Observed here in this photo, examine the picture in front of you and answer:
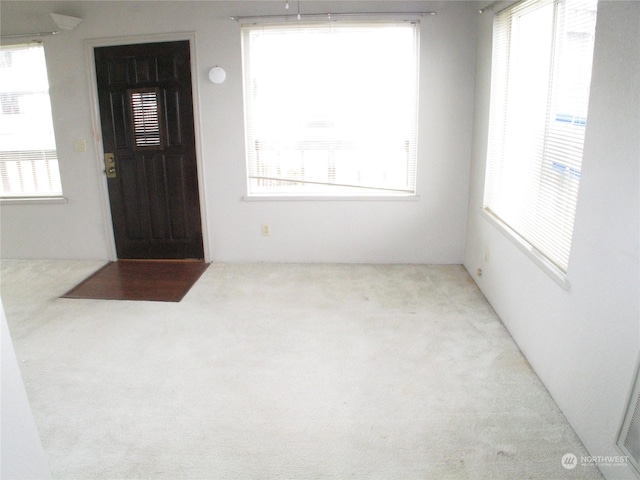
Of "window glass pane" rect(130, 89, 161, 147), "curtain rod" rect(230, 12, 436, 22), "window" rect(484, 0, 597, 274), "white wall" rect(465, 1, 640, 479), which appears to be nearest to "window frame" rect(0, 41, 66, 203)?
"window glass pane" rect(130, 89, 161, 147)

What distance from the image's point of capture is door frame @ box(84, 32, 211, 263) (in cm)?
388

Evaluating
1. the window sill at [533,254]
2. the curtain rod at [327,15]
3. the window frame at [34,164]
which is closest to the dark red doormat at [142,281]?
the window frame at [34,164]

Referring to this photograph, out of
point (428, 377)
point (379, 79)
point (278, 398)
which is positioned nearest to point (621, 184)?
point (428, 377)

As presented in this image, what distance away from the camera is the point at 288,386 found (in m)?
2.42

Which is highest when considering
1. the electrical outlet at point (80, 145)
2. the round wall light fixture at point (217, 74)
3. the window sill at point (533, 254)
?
the round wall light fixture at point (217, 74)

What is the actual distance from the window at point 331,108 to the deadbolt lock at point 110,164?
1.28 meters

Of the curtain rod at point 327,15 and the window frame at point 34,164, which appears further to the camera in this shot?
the window frame at point 34,164

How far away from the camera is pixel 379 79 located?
385cm

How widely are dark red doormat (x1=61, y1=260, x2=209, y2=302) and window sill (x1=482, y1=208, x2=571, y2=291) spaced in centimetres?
245

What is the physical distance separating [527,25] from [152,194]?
11.0 ft

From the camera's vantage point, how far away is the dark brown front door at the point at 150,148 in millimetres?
3961

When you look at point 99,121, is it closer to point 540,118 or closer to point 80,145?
point 80,145

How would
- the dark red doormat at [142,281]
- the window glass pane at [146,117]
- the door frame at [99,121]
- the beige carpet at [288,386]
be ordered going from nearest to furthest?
the beige carpet at [288,386], the dark red doormat at [142,281], the door frame at [99,121], the window glass pane at [146,117]

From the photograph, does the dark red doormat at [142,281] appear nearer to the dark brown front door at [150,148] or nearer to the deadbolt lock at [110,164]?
the dark brown front door at [150,148]
